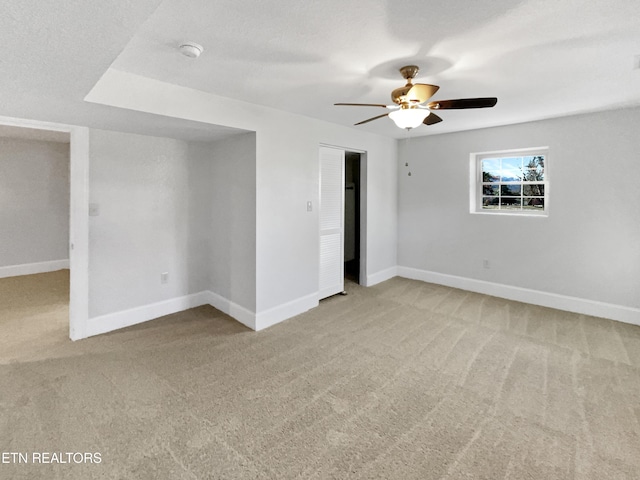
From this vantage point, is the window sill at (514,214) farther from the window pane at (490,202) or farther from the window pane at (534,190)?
the window pane at (534,190)

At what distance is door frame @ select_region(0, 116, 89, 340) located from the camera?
10.2ft

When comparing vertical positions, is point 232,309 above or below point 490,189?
below

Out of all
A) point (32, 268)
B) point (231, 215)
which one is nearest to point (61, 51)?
point (231, 215)

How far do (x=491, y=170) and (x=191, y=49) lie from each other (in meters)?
4.25

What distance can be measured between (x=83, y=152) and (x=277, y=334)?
258 centimetres

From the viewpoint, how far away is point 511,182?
455 centimetres

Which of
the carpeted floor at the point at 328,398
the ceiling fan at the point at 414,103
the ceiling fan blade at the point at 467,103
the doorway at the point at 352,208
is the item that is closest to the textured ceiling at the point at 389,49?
the ceiling fan at the point at 414,103

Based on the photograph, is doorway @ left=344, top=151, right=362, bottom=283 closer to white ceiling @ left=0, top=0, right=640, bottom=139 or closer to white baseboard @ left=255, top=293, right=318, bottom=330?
white baseboard @ left=255, top=293, right=318, bottom=330

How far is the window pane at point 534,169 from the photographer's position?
168 inches

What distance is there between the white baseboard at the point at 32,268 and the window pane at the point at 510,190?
7.30 metres

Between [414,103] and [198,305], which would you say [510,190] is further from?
[198,305]

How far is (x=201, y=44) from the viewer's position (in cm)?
203

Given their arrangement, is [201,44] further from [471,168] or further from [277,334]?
[471,168]

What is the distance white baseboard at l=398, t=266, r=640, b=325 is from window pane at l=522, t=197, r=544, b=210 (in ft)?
3.63
